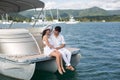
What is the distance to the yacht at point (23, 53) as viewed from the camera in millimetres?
11719

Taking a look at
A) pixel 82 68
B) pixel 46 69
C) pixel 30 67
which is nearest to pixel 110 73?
Result: pixel 82 68

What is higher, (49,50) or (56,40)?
(56,40)

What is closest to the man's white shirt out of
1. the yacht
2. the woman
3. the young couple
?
the young couple

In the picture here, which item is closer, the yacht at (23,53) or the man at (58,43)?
A: the yacht at (23,53)

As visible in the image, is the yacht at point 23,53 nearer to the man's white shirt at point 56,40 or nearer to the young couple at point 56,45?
the young couple at point 56,45

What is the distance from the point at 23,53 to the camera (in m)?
12.8

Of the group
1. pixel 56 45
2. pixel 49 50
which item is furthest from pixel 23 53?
pixel 56 45

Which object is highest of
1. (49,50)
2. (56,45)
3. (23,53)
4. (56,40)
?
(56,40)

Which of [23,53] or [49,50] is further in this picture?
[23,53]

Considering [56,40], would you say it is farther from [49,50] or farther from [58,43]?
[49,50]

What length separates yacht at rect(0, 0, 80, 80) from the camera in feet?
38.4

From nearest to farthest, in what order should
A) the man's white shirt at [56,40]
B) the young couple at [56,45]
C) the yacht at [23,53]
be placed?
the yacht at [23,53] < the young couple at [56,45] < the man's white shirt at [56,40]

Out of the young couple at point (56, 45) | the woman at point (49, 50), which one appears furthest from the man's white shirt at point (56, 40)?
the woman at point (49, 50)

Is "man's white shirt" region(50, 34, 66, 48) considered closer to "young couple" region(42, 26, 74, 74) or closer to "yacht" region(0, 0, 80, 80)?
"young couple" region(42, 26, 74, 74)
